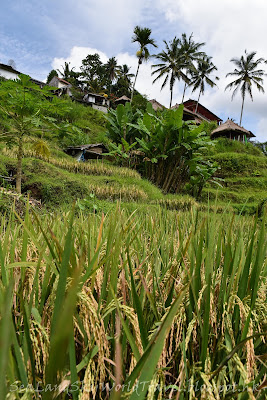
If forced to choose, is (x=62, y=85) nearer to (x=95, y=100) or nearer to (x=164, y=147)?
(x=95, y=100)

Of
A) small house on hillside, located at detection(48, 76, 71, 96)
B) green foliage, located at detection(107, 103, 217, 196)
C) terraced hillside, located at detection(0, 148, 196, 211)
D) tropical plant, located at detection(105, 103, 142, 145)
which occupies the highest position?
small house on hillside, located at detection(48, 76, 71, 96)

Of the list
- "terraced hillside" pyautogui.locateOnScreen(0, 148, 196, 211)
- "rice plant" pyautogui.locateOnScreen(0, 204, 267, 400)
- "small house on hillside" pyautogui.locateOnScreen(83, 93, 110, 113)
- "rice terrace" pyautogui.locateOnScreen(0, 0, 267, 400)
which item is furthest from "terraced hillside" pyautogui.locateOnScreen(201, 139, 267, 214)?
"small house on hillside" pyautogui.locateOnScreen(83, 93, 110, 113)

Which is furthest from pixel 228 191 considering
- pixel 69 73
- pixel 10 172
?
pixel 69 73

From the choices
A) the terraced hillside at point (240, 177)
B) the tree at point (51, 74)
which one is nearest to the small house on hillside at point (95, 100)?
the tree at point (51, 74)

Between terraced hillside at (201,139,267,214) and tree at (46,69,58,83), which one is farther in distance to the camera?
tree at (46,69,58,83)

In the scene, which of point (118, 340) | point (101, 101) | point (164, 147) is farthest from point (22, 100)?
point (101, 101)

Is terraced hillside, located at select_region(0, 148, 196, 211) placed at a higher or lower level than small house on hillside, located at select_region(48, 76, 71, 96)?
lower

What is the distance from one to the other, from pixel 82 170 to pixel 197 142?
4553 millimetres

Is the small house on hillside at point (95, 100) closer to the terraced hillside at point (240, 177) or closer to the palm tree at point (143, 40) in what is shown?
the palm tree at point (143, 40)

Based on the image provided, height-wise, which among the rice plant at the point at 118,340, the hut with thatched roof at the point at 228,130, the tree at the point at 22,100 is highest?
the hut with thatched roof at the point at 228,130

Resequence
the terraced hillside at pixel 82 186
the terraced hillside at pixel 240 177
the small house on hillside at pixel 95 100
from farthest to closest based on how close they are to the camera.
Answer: the small house on hillside at pixel 95 100 < the terraced hillside at pixel 240 177 < the terraced hillside at pixel 82 186

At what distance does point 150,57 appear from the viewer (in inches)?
985

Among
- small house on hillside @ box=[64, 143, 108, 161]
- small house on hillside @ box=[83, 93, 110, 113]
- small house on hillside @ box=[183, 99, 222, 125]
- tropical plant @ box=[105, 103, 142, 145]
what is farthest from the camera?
A: small house on hillside @ box=[83, 93, 110, 113]

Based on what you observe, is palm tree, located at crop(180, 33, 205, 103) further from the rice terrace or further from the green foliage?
the green foliage
